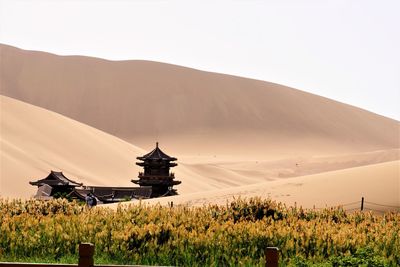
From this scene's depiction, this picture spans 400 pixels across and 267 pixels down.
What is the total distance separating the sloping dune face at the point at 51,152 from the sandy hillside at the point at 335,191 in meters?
30.4

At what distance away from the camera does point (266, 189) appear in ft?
163

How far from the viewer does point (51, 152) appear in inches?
3971

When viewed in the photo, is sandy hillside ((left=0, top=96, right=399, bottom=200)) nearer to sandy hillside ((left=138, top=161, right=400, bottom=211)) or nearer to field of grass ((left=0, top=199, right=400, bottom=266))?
sandy hillside ((left=138, top=161, right=400, bottom=211))

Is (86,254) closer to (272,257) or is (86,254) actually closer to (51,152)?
(272,257)

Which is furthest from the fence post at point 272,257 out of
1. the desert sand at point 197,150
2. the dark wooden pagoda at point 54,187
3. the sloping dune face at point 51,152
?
the sloping dune face at point 51,152

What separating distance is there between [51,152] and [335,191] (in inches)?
2453

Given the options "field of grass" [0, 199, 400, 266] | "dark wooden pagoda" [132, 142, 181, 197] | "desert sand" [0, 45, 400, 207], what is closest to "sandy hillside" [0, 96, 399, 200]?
"desert sand" [0, 45, 400, 207]

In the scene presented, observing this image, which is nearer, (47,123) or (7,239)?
(7,239)

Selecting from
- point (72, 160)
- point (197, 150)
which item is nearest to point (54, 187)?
point (72, 160)

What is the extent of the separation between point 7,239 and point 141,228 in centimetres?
298

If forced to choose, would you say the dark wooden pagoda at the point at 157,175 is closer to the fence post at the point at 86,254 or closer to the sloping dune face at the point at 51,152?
the sloping dune face at the point at 51,152

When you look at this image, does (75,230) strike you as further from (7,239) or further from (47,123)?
(47,123)

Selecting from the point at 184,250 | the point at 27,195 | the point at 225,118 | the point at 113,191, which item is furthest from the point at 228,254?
the point at 225,118

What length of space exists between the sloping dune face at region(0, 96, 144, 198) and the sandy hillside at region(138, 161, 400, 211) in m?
30.4
